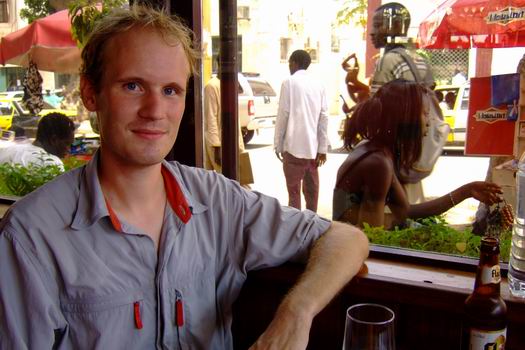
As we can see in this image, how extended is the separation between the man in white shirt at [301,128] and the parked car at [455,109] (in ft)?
4.17

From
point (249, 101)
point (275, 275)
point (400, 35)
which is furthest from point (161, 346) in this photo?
point (249, 101)

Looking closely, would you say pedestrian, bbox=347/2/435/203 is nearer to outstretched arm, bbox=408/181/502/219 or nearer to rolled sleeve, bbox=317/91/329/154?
outstretched arm, bbox=408/181/502/219

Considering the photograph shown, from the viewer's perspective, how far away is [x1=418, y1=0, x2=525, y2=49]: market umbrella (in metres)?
3.01

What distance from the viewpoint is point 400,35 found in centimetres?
349

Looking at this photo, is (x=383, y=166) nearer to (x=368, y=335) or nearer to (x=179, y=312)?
(x=179, y=312)

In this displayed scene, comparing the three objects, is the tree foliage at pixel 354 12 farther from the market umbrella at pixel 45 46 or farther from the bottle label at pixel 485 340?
the bottle label at pixel 485 340

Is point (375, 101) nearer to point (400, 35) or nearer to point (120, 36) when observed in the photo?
point (400, 35)

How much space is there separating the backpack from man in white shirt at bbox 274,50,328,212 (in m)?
1.52

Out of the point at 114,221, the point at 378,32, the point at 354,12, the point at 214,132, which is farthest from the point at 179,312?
the point at 354,12

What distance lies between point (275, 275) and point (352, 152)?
1223 millimetres

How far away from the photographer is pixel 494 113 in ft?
8.84

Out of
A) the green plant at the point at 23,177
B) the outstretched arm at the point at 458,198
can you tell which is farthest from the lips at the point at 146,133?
the green plant at the point at 23,177

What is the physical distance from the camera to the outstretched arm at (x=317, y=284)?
1232 millimetres

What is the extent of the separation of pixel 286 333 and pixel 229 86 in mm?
1538
